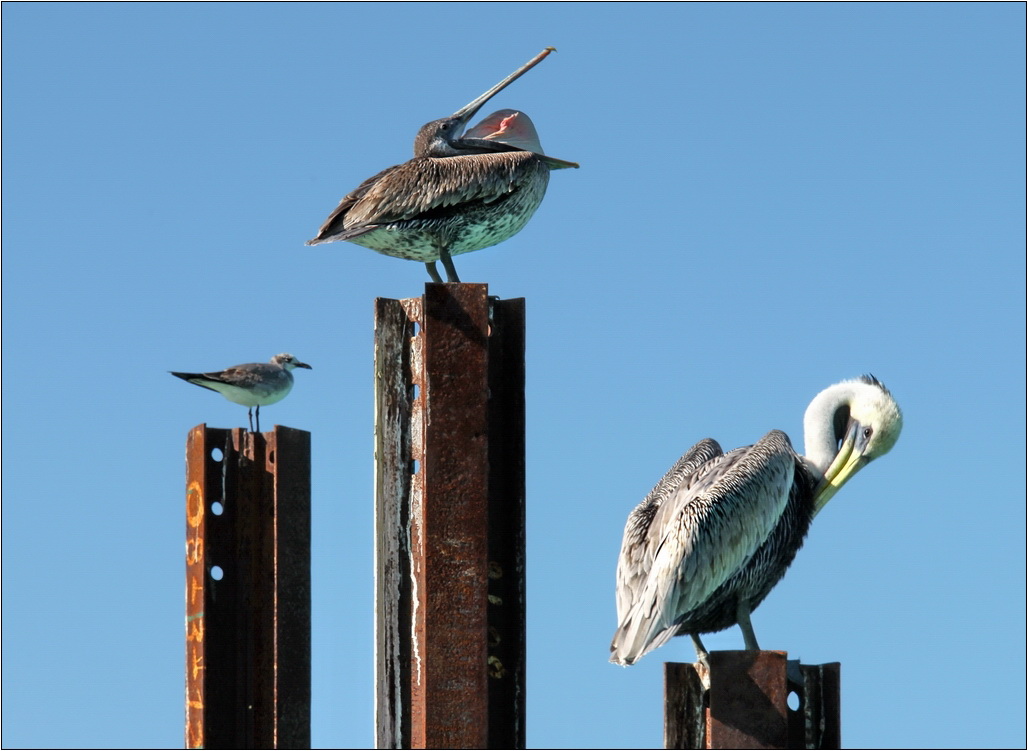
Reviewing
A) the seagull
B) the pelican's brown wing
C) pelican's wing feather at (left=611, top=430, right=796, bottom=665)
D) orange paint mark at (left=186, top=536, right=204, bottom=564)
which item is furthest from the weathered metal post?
the seagull

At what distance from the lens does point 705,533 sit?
27.9ft

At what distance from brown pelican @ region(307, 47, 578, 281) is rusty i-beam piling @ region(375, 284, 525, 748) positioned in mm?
1595

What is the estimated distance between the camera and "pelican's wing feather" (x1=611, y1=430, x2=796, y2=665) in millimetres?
8188

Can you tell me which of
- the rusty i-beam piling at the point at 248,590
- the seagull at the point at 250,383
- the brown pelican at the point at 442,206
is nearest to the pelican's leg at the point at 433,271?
the brown pelican at the point at 442,206

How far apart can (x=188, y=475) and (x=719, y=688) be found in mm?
3021

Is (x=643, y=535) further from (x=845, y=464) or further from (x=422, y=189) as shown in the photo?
(x=422, y=189)

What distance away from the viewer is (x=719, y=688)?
6805mm

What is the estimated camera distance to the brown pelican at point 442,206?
861cm

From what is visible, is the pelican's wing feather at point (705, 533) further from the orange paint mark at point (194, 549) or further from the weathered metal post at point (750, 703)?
the orange paint mark at point (194, 549)

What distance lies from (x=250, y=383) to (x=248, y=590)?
2.97 m

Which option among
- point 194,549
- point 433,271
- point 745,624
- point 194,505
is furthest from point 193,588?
point 745,624

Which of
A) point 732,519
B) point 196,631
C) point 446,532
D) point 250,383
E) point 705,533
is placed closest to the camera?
point 446,532

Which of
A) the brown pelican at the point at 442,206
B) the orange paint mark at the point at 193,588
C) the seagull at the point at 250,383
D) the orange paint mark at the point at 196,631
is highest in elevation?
the brown pelican at the point at 442,206

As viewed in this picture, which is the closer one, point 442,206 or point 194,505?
point 194,505
